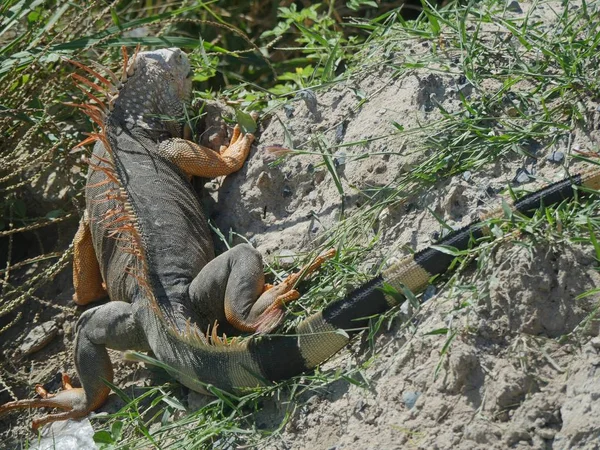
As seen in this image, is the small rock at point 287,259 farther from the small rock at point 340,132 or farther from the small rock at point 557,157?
the small rock at point 557,157

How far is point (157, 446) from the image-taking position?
4566 millimetres

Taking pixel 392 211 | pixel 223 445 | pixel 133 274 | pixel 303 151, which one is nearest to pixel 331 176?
pixel 303 151

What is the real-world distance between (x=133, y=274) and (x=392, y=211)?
1.37 m

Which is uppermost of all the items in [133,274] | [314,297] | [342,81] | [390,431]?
[342,81]

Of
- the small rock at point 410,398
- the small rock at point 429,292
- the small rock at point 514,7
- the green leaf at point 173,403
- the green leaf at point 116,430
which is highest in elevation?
the small rock at point 514,7

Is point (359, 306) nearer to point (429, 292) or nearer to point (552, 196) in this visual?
point (429, 292)

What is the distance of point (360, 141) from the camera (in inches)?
203

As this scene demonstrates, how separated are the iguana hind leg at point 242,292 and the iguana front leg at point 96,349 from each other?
0.45 meters

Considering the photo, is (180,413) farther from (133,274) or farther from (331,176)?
(331,176)

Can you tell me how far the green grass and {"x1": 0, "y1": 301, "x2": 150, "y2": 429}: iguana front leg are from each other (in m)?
0.16

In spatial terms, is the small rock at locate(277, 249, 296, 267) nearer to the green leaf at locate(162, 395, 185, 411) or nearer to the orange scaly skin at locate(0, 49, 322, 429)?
the orange scaly skin at locate(0, 49, 322, 429)

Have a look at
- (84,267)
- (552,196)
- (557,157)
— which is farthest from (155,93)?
(552,196)

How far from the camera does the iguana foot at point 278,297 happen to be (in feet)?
16.1

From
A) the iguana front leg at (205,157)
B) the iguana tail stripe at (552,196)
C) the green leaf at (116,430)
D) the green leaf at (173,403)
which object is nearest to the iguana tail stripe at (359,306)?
the iguana tail stripe at (552,196)
